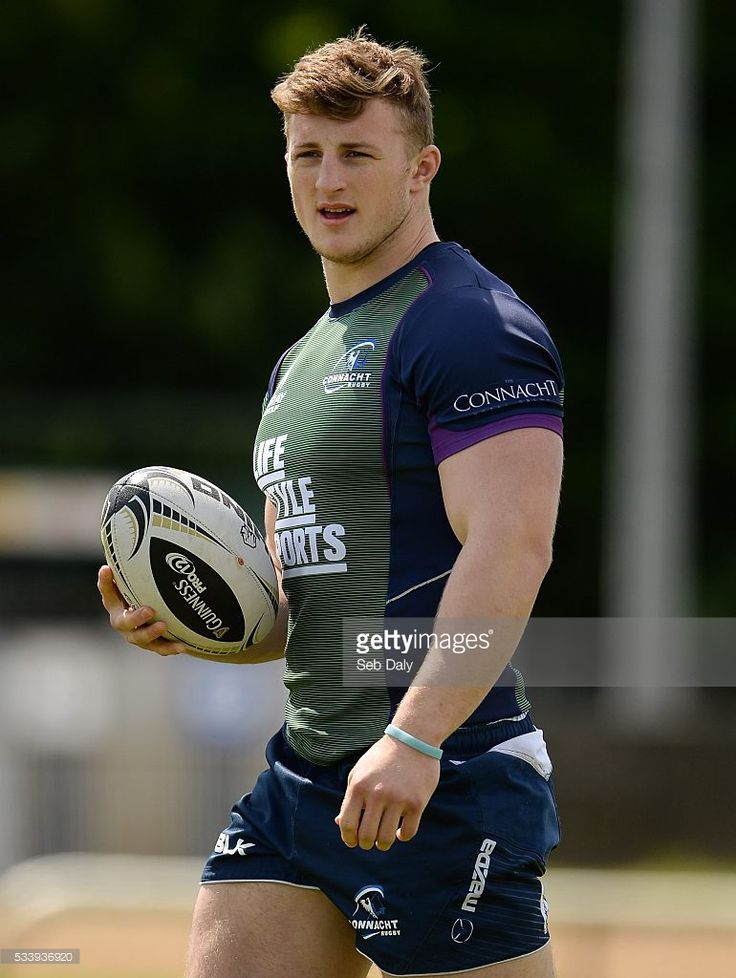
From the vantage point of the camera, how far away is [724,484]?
18953 millimetres

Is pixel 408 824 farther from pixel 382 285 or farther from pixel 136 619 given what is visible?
pixel 382 285

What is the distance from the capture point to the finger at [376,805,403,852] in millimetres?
3088

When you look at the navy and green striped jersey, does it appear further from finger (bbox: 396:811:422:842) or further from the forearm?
finger (bbox: 396:811:422:842)

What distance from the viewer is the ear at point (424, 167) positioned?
3680 mm

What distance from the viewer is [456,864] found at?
3.31m

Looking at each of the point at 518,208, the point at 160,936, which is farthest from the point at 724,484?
the point at 160,936

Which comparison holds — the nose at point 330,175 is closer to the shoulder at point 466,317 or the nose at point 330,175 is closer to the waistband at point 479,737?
the shoulder at point 466,317

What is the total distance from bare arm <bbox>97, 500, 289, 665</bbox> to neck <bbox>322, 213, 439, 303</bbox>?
1.73ft

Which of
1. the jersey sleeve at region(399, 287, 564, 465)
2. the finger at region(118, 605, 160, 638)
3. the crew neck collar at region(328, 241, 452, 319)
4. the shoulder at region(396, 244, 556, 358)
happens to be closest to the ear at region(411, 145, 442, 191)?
the crew neck collar at region(328, 241, 452, 319)

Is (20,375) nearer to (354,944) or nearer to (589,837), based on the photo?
(589,837)

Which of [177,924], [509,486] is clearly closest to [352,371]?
[509,486]

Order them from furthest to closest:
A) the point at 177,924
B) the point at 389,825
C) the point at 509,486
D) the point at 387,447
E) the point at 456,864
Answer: the point at 177,924 → the point at 387,447 → the point at 456,864 → the point at 509,486 → the point at 389,825

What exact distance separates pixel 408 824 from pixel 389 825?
37mm

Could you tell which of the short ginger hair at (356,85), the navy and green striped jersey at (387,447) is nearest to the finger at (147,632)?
the navy and green striped jersey at (387,447)
